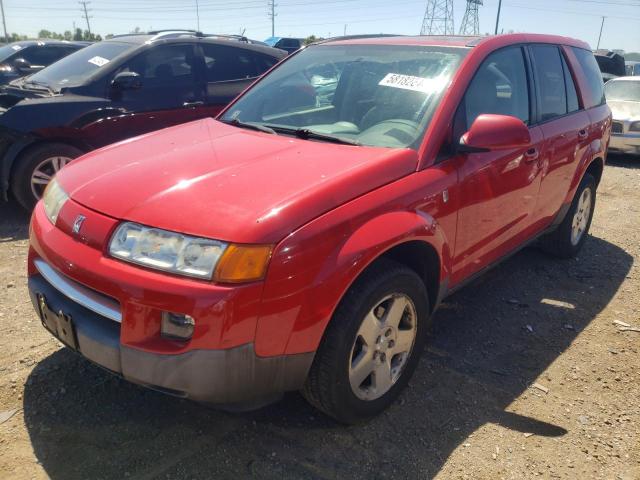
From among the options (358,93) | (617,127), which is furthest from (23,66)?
(617,127)

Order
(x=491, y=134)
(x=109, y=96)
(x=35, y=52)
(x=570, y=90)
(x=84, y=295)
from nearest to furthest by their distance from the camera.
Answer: (x=84, y=295) < (x=491, y=134) < (x=570, y=90) < (x=109, y=96) < (x=35, y=52)

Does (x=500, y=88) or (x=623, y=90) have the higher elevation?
(x=500, y=88)

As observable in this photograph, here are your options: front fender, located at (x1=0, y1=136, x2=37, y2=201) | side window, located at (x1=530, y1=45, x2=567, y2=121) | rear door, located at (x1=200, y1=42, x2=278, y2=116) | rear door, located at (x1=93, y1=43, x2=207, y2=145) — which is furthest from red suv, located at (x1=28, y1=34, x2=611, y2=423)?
front fender, located at (x1=0, y1=136, x2=37, y2=201)

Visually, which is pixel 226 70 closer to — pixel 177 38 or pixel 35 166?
pixel 177 38

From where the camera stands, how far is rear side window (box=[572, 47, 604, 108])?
4480 mm

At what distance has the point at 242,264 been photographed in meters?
1.99

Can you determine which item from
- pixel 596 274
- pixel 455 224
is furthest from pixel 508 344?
pixel 596 274

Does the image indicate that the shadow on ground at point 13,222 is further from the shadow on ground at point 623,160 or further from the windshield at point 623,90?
the windshield at point 623,90

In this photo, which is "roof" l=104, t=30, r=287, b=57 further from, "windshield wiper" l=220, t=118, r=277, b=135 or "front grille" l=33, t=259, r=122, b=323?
"front grille" l=33, t=259, r=122, b=323

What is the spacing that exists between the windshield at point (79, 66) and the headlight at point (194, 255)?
404 cm

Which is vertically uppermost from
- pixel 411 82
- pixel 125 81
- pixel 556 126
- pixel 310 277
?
pixel 411 82

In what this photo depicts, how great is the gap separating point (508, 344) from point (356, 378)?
141cm

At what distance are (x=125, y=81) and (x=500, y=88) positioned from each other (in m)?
3.62

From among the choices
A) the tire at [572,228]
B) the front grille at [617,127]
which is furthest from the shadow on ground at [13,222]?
the front grille at [617,127]
